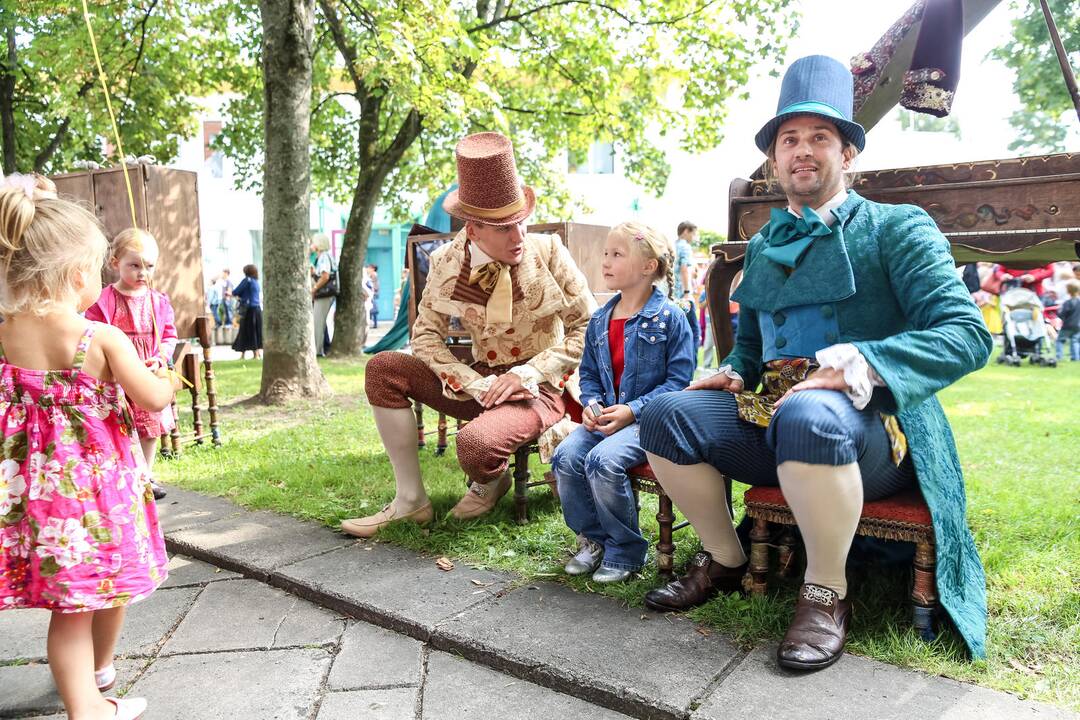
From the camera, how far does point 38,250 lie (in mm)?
2285

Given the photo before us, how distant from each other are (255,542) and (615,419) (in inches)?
70.7

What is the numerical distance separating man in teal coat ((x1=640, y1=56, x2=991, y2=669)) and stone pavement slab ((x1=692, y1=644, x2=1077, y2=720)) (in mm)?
74

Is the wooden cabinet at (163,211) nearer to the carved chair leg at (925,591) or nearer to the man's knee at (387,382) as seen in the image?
the man's knee at (387,382)

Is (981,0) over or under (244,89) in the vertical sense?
under

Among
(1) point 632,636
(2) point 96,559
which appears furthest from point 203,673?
(1) point 632,636

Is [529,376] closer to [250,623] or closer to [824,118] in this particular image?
[250,623]

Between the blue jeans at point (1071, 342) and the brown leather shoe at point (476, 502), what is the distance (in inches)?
492

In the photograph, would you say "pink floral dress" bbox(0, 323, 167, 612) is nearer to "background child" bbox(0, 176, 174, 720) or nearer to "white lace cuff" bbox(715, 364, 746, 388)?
"background child" bbox(0, 176, 174, 720)

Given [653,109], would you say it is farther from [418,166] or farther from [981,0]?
[981,0]

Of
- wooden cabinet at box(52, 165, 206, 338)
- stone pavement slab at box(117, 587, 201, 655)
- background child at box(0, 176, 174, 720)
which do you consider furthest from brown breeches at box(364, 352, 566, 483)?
wooden cabinet at box(52, 165, 206, 338)

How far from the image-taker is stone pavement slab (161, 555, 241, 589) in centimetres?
350

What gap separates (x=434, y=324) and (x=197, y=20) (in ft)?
40.1

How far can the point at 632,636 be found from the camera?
2.65 m

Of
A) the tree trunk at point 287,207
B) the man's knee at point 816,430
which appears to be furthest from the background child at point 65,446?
the tree trunk at point 287,207
